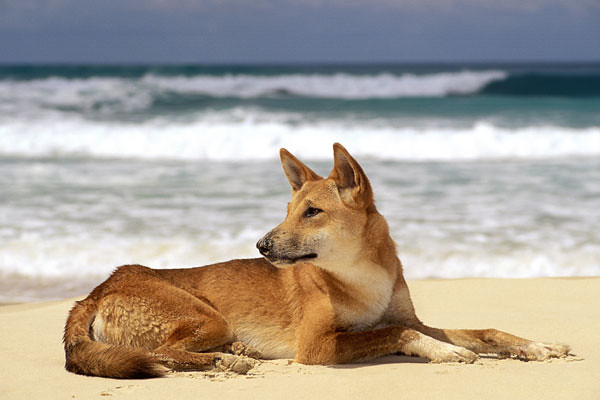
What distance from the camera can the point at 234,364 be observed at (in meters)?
4.64

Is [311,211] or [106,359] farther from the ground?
[311,211]

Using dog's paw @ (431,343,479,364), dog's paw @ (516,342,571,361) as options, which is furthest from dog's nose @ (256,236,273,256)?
dog's paw @ (516,342,571,361)

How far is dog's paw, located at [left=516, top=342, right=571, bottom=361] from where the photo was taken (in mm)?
4855

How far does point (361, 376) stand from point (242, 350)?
93cm

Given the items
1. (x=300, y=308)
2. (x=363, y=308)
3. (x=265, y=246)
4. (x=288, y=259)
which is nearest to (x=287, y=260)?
(x=288, y=259)

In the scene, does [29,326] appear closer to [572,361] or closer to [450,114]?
[572,361]

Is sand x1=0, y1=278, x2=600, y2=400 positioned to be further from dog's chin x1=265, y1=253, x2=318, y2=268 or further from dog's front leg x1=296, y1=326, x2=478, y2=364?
dog's chin x1=265, y1=253, x2=318, y2=268

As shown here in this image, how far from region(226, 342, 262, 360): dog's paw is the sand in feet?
0.33

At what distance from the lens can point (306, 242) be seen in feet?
15.4

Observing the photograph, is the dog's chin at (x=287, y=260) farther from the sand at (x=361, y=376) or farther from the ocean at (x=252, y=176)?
the ocean at (x=252, y=176)

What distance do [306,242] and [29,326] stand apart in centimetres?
276

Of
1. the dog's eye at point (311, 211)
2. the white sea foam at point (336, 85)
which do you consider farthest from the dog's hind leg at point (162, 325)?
the white sea foam at point (336, 85)

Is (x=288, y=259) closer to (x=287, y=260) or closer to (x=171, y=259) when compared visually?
(x=287, y=260)

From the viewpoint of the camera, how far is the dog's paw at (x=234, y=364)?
464 cm
